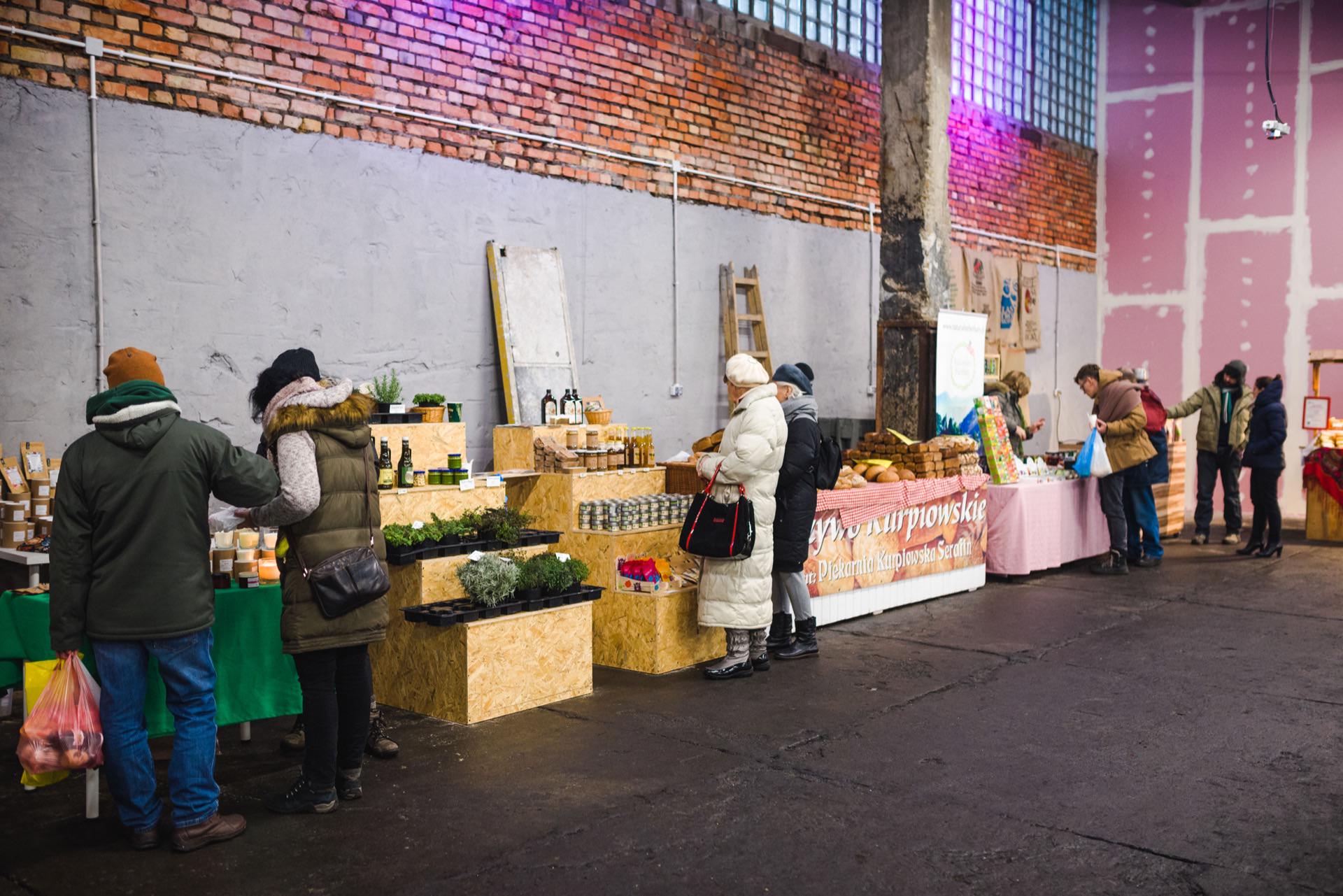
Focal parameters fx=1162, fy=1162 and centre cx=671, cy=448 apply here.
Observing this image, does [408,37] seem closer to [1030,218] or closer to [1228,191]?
[1030,218]

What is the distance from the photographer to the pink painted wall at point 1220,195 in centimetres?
1451

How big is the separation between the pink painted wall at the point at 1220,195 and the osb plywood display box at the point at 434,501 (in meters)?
12.1

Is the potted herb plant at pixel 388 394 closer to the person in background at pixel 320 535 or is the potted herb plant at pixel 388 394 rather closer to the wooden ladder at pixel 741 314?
the person in background at pixel 320 535

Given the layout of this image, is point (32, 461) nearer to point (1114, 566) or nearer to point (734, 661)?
point (734, 661)

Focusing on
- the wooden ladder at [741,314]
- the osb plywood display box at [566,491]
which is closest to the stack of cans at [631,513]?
the osb plywood display box at [566,491]

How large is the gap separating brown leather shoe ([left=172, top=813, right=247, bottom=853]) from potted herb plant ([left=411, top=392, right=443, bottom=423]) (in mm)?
3022

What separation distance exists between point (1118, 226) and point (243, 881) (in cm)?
1538

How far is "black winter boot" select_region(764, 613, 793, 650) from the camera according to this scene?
6.88 m

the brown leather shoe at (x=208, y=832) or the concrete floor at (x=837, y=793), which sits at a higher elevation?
the brown leather shoe at (x=208, y=832)

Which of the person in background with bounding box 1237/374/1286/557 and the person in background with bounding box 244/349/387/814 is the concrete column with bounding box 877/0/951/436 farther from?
the person in background with bounding box 244/349/387/814

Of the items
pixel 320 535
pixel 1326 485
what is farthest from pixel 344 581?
pixel 1326 485

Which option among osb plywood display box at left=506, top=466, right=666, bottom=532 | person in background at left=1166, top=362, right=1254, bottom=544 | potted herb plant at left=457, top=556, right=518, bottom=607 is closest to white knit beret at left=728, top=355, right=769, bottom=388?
osb plywood display box at left=506, top=466, right=666, bottom=532

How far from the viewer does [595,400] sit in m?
8.62

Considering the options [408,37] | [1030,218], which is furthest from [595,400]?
[1030,218]
